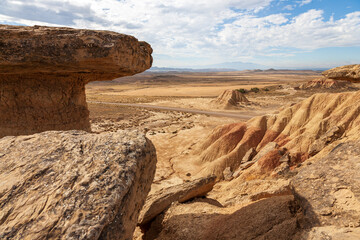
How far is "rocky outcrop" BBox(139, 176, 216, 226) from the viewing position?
21.3ft

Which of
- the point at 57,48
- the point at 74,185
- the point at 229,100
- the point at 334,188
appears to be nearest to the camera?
the point at 74,185

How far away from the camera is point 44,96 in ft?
26.0

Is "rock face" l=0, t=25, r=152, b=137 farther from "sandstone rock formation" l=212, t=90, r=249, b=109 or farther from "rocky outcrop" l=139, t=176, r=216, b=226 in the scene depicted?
"sandstone rock formation" l=212, t=90, r=249, b=109

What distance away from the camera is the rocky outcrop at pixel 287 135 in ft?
37.2

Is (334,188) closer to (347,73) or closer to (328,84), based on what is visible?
(347,73)

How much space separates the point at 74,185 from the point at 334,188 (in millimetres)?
5199

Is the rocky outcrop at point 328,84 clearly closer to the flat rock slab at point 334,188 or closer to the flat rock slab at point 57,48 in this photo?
the flat rock slab at point 334,188

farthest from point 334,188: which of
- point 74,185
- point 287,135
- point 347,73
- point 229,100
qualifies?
point 229,100

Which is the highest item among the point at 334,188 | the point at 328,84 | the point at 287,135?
the point at 334,188

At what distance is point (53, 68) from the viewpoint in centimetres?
671

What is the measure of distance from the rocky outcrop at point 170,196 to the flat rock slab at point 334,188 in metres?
3.02

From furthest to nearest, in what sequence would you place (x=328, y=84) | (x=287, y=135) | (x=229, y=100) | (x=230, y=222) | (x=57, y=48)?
(x=328, y=84) < (x=229, y=100) < (x=287, y=135) < (x=57, y=48) < (x=230, y=222)

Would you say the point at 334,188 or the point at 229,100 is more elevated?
the point at 334,188

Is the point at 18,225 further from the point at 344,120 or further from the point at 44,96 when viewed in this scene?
the point at 344,120
